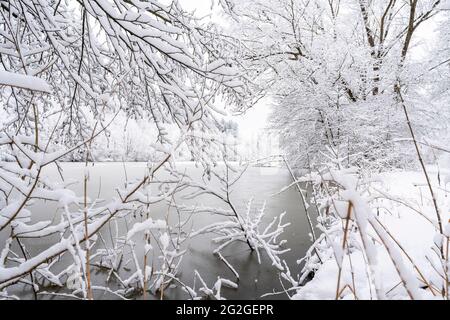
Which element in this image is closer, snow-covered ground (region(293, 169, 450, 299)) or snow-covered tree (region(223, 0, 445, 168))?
snow-covered ground (region(293, 169, 450, 299))

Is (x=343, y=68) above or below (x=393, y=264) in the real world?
above

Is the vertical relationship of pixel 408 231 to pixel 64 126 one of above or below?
below

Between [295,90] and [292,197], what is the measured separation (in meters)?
3.72

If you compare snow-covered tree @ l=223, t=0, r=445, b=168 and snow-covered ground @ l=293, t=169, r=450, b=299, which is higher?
snow-covered tree @ l=223, t=0, r=445, b=168

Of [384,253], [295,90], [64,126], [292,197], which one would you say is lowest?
[292,197]

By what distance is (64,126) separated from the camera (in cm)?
317

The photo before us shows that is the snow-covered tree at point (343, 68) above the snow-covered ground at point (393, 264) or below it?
above

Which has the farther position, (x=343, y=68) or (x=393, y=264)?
(x=343, y=68)

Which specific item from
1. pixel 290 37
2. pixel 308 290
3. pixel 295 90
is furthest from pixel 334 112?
pixel 308 290

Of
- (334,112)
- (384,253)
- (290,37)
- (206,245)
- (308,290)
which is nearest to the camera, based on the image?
(308,290)

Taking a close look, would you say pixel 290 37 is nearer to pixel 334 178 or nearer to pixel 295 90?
pixel 295 90

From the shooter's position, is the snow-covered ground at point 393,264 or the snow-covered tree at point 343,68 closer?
the snow-covered ground at point 393,264
